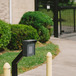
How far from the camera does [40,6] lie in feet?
63.9

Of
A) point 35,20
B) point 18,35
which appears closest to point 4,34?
point 18,35

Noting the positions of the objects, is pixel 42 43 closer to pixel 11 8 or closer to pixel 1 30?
pixel 11 8

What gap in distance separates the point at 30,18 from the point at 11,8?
1.54m

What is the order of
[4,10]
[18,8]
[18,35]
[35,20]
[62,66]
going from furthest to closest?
[18,8] → [4,10] → [35,20] → [18,35] → [62,66]

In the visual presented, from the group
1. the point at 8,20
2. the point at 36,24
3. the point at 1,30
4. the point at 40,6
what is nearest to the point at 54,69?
the point at 1,30

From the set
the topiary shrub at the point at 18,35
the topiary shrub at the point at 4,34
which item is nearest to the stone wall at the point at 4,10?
the topiary shrub at the point at 18,35

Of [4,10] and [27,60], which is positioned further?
[4,10]

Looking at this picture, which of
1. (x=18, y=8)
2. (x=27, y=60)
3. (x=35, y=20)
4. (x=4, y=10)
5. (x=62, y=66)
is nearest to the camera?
(x=62, y=66)

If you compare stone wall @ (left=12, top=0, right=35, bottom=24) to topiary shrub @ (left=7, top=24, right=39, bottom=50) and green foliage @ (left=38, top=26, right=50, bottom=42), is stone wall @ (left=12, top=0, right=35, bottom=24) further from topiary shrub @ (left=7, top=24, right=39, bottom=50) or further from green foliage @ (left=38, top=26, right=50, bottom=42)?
topiary shrub @ (left=7, top=24, right=39, bottom=50)

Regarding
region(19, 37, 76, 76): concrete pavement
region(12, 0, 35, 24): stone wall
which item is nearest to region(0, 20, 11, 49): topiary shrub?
region(19, 37, 76, 76): concrete pavement

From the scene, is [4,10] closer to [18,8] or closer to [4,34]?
[18,8]

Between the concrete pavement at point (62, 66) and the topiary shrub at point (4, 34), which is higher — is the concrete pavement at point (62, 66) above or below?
below

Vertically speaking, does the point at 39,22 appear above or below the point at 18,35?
above

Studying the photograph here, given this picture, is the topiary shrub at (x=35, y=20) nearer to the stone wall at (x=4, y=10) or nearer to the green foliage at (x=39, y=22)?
the green foliage at (x=39, y=22)
